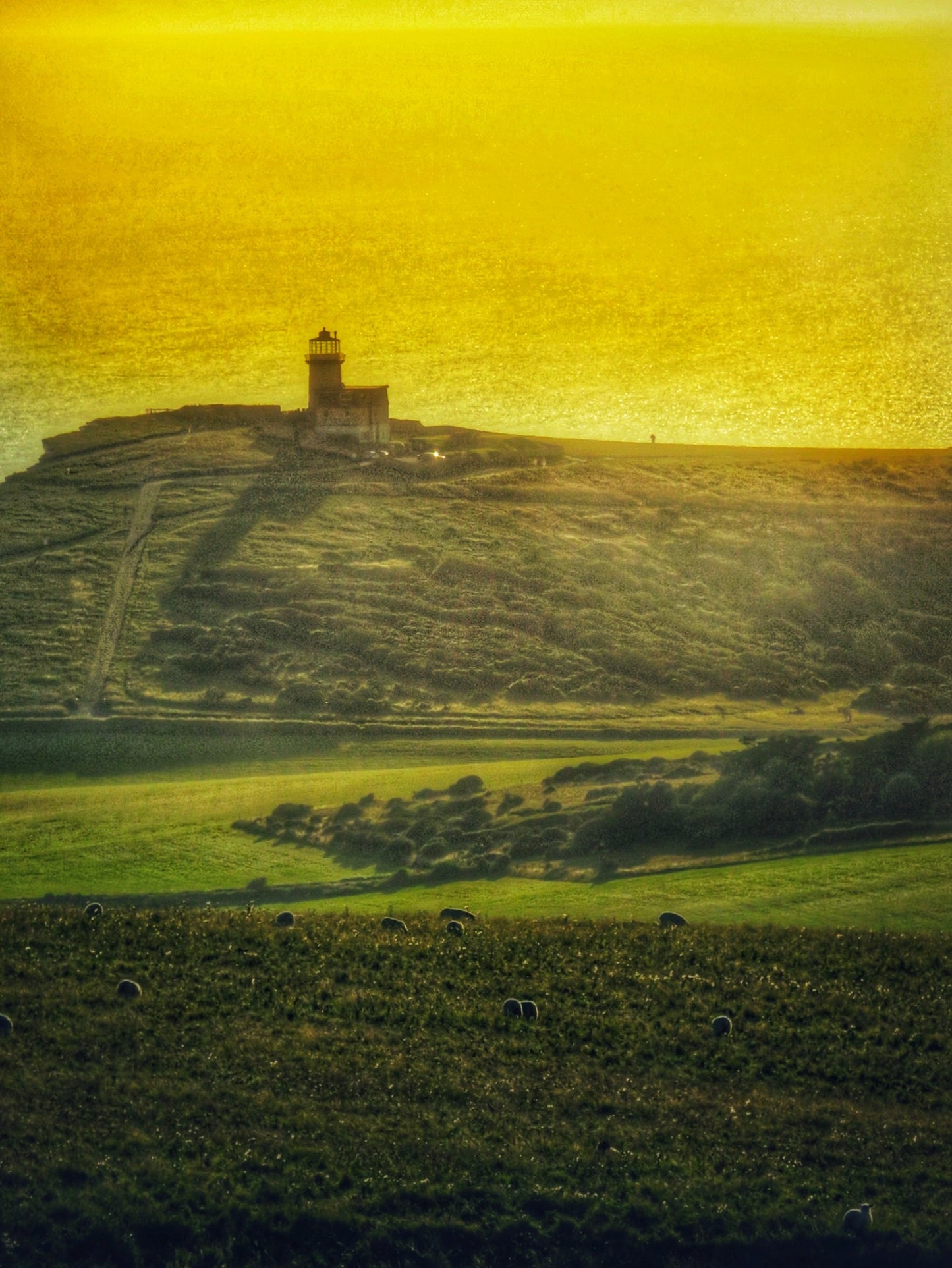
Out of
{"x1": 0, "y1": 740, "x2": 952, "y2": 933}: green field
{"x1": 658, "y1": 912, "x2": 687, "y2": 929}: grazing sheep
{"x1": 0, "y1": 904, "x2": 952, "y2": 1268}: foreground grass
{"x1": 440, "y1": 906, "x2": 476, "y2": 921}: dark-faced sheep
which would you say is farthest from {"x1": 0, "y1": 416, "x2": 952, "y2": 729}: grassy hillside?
{"x1": 0, "y1": 904, "x2": 952, "y2": 1268}: foreground grass

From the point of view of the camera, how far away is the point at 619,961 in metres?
20.5

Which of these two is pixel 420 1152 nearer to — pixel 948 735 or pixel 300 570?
pixel 948 735

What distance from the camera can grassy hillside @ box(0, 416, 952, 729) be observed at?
114 ft

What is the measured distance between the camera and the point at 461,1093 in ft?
55.6

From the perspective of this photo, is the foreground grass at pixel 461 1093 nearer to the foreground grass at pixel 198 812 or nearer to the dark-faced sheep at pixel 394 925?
the dark-faced sheep at pixel 394 925

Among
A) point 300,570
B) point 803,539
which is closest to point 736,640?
point 803,539

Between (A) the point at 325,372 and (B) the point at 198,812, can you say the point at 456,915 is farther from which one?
(A) the point at 325,372

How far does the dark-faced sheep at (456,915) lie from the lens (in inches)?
877

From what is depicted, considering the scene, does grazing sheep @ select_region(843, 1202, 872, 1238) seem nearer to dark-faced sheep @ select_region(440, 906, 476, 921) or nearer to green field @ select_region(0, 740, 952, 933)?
green field @ select_region(0, 740, 952, 933)

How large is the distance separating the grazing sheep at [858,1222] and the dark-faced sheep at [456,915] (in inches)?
334

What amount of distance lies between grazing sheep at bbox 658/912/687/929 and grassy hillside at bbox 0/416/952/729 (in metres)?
10.9

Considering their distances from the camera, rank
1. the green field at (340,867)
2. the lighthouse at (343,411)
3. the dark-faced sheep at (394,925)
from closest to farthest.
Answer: the dark-faced sheep at (394,925), the green field at (340,867), the lighthouse at (343,411)

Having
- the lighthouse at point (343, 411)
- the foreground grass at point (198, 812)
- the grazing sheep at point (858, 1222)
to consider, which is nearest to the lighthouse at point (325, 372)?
the lighthouse at point (343, 411)

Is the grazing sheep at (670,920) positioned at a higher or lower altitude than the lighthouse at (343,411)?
lower
